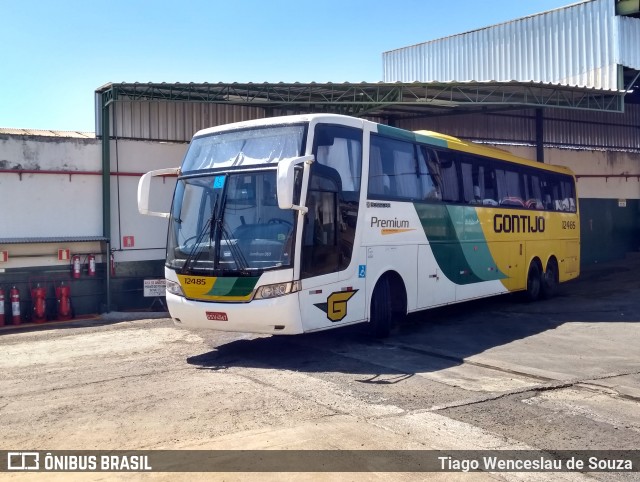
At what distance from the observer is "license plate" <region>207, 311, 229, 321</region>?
962cm

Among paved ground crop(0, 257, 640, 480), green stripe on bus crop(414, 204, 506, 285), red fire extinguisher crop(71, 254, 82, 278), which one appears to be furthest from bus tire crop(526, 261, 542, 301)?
red fire extinguisher crop(71, 254, 82, 278)

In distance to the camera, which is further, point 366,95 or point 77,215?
point 366,95

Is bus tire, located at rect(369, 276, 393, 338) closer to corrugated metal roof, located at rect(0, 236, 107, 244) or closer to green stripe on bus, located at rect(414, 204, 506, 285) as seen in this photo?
green stripe on bus, located at rect(414, 204, 506, 285)

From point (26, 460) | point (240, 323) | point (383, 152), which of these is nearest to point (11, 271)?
point (240, 323)

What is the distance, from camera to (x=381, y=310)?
1129cm

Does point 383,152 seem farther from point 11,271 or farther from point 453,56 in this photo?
point 453,56

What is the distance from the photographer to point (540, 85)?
17578mm

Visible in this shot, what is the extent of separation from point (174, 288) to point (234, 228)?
1441 mm

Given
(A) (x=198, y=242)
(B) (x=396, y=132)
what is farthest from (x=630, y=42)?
(A) (x=198, y=242)

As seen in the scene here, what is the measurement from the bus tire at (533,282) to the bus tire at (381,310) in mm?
6585

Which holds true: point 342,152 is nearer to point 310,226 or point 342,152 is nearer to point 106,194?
point 310,226

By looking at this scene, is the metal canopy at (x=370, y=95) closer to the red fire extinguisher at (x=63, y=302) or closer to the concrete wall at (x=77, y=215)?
the concrete wall at (x=77, y=215)

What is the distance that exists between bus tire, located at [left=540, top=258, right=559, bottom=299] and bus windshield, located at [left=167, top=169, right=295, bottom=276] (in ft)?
33.1

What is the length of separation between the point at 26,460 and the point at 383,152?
7417 mm
